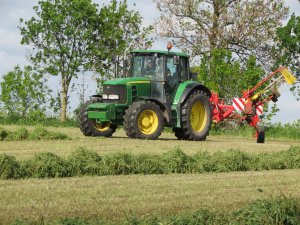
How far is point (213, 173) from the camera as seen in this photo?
49.3ft

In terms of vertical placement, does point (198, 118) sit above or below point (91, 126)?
above

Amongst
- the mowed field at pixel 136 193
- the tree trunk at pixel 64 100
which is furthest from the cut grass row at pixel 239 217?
the tree trunk at pixel 64 100

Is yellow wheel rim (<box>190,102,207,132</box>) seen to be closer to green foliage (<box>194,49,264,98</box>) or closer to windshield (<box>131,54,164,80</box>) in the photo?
windshield (<box>131,54,164,80</box>)

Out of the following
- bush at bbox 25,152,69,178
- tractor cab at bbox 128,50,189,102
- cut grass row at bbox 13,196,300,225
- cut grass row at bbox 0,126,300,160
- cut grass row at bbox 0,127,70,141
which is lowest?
cut grass row at bbox 13,196,300,225

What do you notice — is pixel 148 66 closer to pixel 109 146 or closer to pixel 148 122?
pixel 148 122

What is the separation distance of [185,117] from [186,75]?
4.71 feet

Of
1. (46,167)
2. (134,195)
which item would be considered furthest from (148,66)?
(134,195)

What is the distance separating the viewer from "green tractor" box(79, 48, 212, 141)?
Result: 23.0 metres

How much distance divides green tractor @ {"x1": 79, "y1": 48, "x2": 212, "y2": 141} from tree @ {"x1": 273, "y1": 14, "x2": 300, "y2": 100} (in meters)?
18.6

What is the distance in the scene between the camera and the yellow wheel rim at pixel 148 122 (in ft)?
75.7

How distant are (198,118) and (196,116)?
11 centimetres

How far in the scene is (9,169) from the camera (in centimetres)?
1319

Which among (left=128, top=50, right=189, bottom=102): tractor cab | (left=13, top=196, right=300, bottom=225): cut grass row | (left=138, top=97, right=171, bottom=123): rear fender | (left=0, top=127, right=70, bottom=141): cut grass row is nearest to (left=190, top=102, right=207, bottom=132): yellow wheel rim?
(left=128, top=50, right=189, bottom=102): tractor cab

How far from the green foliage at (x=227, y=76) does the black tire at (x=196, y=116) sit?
853 centimetres
